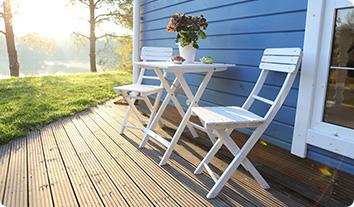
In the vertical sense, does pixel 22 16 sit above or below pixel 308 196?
above

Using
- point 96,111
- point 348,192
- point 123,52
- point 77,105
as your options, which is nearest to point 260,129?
point 348,192

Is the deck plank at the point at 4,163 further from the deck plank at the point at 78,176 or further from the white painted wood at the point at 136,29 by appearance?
the white painted wood at the point at 136,29

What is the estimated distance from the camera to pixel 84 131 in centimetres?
319

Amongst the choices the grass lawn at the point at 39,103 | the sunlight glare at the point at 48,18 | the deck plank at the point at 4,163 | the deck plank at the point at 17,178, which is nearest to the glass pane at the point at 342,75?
the deck plank at the point at 17,178

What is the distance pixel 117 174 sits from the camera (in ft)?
6.91

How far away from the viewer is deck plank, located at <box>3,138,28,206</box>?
172 centimetres

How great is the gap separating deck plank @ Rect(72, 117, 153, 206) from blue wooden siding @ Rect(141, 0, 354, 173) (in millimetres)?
1066

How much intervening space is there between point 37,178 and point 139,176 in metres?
0.69

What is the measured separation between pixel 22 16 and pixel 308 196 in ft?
36.5

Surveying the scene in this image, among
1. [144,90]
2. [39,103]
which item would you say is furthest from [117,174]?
[39,103]

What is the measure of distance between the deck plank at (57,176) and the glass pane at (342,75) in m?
1.65

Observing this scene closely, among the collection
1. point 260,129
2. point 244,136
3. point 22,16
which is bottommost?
point 244,136

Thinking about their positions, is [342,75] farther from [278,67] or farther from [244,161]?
[244,161]

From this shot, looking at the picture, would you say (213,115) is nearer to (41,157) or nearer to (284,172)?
(284,172)
